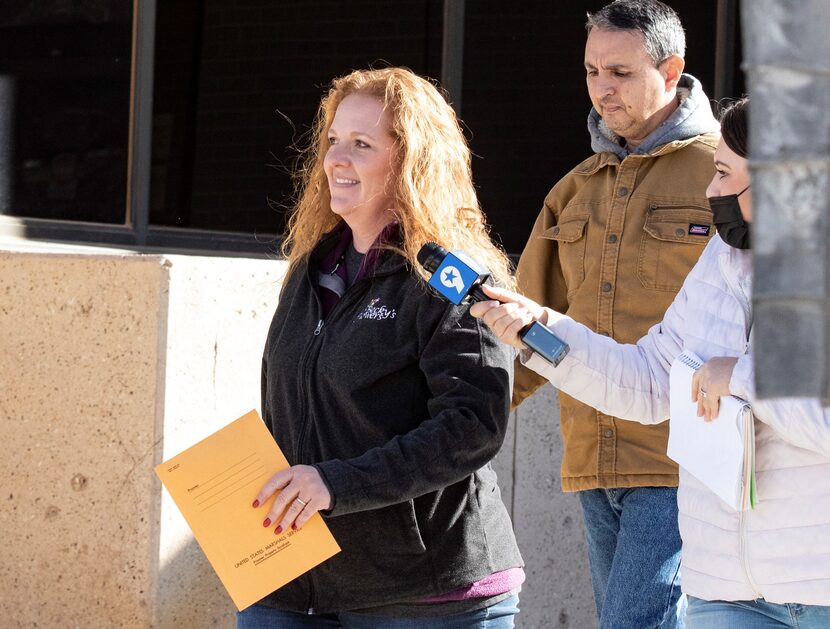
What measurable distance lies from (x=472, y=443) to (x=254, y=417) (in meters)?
0.45

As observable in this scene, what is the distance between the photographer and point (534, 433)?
4.98m

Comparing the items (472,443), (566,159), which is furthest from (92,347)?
(566,159)

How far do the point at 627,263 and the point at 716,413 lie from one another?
1.29 meters

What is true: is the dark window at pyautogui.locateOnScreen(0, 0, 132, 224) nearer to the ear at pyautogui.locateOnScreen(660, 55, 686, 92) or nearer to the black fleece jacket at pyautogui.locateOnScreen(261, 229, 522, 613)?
the ear at pyautogui.locateOnScreen(660, 55, 686, 92)

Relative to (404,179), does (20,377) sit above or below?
below

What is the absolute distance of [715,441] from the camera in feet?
7.90

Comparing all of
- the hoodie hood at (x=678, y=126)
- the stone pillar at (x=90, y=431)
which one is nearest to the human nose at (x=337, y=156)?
the hoodie hood at (x=678, y=126)

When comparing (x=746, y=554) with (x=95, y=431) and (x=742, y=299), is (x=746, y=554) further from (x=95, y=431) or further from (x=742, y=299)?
(x=95, y=431)

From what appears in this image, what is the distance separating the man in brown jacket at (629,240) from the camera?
3521mm

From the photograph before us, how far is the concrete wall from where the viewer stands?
412 centimetres

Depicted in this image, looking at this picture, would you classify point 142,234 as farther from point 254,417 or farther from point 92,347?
point 254,417

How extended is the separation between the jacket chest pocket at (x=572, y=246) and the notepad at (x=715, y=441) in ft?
4.07

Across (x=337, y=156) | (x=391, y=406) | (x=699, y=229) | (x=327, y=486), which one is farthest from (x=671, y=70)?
(x=327, y=486)

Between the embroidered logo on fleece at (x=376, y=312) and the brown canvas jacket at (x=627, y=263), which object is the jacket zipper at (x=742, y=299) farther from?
the brown canvas jacket at (x=627, y=263)
